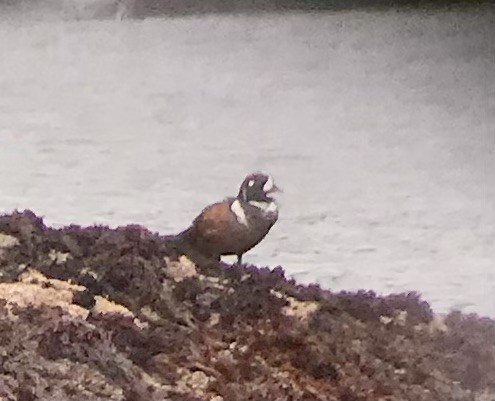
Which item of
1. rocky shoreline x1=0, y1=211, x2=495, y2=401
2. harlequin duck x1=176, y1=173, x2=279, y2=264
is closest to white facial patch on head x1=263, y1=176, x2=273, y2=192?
harlequin duck x1=176, y1=173, x2=279, y2=264

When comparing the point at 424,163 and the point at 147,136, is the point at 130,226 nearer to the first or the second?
the point at 147,136

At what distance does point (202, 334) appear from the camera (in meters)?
1.22

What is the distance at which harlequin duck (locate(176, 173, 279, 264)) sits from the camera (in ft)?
4.45

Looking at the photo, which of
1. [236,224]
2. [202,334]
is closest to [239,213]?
[236,224]

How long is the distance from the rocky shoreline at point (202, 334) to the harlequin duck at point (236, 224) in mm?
28

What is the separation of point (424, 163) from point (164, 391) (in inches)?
23.2

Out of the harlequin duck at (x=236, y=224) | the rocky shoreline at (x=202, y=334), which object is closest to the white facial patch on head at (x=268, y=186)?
the harlequin duck at (x=236, y=224)

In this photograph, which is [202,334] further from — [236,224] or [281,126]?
[281,126]

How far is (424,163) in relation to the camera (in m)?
1.54

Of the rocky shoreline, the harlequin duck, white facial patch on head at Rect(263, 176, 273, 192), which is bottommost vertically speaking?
the rocky shoreline

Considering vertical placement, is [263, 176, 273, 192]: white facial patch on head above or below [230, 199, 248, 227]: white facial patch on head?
above

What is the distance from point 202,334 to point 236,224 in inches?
7.4

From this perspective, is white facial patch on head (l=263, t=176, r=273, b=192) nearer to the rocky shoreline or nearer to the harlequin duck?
the harlequin duck

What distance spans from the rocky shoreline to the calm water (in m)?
0.10
